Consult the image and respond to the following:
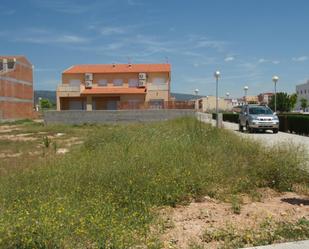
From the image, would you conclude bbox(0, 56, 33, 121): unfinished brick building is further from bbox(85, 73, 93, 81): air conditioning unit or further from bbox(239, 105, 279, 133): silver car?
bbox(239, 105, 279, 133): silver car

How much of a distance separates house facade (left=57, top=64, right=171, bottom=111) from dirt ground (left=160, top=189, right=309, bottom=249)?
41609 millimetres

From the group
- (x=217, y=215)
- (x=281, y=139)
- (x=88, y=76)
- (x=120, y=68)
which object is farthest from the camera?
(x=120, y=68)

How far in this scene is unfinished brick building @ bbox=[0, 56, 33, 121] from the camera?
47.8 meters

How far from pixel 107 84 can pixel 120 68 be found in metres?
3.55

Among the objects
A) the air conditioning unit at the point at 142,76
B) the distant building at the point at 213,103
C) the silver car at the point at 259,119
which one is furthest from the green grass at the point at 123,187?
the distant building at the point at 213,103

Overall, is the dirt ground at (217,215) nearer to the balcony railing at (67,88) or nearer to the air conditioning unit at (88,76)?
the balcony railing at (67,88)

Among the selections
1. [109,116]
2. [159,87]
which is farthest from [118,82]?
[109,116]

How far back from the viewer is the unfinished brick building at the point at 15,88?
157 feet

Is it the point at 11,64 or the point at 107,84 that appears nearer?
the point at 11,64

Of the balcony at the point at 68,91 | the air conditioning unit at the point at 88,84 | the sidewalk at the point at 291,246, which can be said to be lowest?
the sidewalk at the point at 291,246

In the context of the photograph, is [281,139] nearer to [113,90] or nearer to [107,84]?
[113,90]

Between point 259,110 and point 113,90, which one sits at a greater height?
point 113,90

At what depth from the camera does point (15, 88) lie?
51.8 m

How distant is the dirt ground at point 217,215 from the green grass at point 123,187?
0.28 metres
